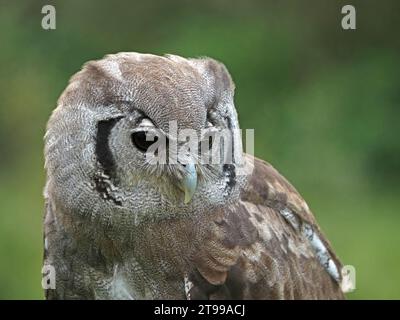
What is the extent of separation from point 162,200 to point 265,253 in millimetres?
576

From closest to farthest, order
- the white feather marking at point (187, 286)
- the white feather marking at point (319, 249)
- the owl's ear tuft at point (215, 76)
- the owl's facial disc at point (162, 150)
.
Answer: the owl's facial disc at point (162, 150) → the owl's ear tuft at point (215, 76) → the white feather marking at point (187, 286) → the white feather marking at point (319, 249)

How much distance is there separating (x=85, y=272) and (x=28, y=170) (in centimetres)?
337

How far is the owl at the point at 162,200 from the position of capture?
349 centimetres

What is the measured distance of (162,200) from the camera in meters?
3.68

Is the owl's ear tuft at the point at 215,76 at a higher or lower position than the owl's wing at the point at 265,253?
higher

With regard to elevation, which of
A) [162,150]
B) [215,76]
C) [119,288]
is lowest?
[119,288]

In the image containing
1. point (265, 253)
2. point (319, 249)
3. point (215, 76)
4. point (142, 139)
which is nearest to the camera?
point (142, 139)

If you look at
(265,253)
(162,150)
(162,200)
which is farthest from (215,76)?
(265,253)

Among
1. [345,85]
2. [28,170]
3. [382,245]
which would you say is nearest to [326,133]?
[345,85]

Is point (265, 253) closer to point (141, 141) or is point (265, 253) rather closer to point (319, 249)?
point (319, 249)

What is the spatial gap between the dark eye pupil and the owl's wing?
0.53 m

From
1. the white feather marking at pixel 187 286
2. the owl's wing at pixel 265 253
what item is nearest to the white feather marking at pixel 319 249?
the owl's wing at pixel 265 253

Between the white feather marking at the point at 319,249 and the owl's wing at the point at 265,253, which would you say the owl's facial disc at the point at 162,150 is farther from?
the white feather marking at the point at 319,249
